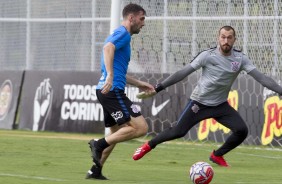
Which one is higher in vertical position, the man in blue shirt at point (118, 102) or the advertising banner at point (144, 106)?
the man in blue shirt at point (118, 102)

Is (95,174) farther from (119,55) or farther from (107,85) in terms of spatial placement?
(119,55)

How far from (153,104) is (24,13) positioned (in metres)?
5.86

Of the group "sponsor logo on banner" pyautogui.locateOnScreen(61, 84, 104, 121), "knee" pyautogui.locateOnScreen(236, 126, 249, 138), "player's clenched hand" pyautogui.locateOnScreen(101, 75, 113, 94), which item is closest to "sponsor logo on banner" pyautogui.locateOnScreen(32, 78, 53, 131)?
"sponsor logo on banner" pyautogui.locateOnScreen(61, 84, 104, 121)

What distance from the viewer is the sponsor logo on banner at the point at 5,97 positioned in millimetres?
25255

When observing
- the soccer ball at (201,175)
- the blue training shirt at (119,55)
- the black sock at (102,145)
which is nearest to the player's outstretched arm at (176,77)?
the blue training shirt at (119,55)

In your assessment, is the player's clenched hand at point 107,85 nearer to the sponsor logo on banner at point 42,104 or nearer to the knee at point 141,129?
the knee at point 141,129

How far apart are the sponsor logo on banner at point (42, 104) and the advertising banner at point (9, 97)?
673mm

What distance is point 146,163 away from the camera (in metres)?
15.4

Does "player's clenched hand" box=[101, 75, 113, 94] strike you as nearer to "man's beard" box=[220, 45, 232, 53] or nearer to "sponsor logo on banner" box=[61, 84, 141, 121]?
"man's beard" box=[220, 45, 232, 53]

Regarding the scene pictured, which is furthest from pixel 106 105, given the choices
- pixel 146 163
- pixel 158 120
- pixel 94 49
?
pixel 94 49

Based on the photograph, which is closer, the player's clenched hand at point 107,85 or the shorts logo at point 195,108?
the player's clenched hand at point 107,85

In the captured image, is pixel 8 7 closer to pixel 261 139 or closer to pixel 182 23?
pixel 182 23

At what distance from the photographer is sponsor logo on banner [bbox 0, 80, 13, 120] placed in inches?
994

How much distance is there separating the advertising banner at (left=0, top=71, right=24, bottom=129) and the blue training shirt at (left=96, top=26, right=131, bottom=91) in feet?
41.5
